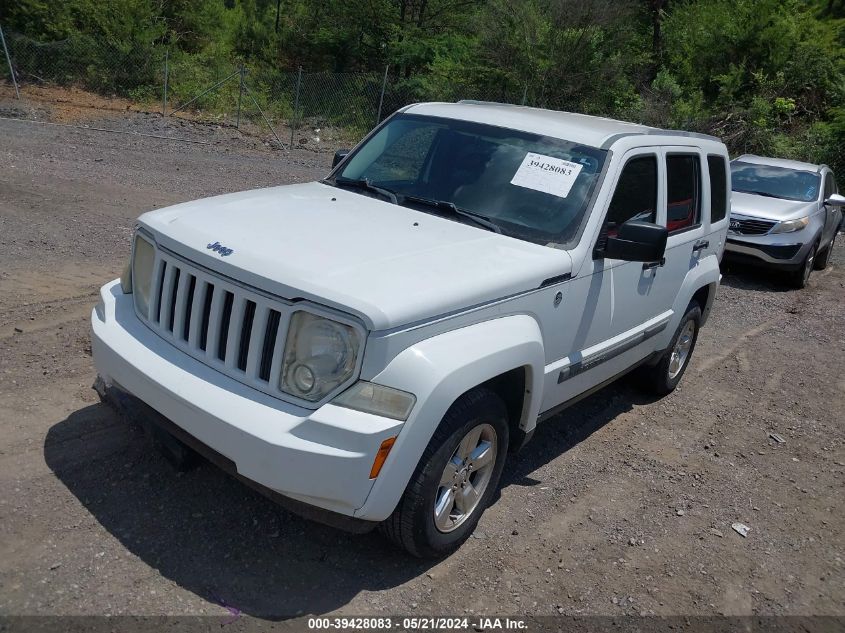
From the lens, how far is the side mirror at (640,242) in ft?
13.0

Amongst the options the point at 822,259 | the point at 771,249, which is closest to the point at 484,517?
the point at 771,249

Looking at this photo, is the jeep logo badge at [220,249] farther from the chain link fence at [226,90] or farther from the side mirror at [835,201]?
the chain link fence at [226,90]

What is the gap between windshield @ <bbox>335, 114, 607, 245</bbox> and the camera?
4152 millimetres

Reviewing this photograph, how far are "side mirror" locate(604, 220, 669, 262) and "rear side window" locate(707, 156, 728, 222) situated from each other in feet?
7.10

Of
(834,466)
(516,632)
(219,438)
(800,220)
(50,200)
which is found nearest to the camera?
(219,438)

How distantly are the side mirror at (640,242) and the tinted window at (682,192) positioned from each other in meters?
1.21

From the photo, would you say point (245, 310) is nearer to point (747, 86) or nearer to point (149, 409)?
point (149, 409)

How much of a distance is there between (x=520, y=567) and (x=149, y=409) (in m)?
1.91

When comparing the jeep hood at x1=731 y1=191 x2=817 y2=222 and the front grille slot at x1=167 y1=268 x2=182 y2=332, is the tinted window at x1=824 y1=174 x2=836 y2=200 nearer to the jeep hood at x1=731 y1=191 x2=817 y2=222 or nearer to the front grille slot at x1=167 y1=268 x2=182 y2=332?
the jeep hood at x1=731 y1=191 x2=817 y2=222

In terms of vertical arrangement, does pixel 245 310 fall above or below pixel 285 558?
above

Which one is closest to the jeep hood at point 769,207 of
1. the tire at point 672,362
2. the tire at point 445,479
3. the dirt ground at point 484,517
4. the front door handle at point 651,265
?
the dirt ground at point 484,517

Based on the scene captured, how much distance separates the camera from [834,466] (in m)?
5.32

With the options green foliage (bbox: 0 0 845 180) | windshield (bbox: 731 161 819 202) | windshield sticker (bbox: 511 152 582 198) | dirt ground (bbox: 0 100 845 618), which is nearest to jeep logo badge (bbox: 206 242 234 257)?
dirt ground (bbox: 0 100 845 618)

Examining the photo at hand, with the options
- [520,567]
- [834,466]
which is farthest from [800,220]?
[520,567]
